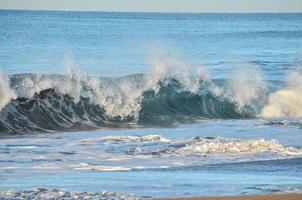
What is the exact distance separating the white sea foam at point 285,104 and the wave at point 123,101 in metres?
0.03

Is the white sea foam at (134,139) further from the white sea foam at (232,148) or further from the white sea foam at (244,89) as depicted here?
the white sea foam at (244,89)

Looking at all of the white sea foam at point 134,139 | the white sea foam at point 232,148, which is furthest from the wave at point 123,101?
the white sea foam at point 232,148

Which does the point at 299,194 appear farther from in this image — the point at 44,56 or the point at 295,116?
the point at 44,56

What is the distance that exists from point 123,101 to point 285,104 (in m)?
4.15

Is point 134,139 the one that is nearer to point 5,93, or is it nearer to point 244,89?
point 5,93

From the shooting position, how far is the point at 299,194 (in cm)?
812

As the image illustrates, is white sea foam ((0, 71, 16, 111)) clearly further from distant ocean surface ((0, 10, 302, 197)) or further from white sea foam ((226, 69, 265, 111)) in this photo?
white sea foam ((226, 69, 265, 111))

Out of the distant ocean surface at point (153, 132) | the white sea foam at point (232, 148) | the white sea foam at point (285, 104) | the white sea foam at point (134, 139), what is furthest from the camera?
the white sea foam at point (285, 104)

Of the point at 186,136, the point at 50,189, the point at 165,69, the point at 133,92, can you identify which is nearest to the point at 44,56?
the point at 165,69

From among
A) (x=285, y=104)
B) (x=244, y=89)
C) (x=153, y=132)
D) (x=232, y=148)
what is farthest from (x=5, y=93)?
(x=244, y=89)

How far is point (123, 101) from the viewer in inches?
733

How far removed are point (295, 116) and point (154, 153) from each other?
25.1 feet

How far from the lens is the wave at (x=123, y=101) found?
16188 millimetres

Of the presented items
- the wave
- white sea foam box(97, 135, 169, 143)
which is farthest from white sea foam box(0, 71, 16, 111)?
white sea foam box(97, 135, 169, 143)
